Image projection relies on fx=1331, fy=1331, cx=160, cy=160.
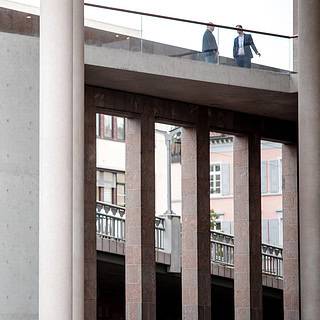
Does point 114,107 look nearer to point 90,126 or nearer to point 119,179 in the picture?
point 90,126

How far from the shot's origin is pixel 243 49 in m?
30.8

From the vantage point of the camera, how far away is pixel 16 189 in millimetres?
26812

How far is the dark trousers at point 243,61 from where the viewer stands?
30.7 metres

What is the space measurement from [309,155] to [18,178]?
22.9 feet

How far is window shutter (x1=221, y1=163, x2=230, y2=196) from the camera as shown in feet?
195

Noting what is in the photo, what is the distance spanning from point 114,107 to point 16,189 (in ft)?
15.0

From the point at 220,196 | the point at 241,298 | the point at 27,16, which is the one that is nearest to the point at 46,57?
the point at 27,16

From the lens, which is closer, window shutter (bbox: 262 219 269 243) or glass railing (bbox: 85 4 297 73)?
glass railing (bbox: 85 4 297 73)

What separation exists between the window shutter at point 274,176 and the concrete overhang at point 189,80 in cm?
2599

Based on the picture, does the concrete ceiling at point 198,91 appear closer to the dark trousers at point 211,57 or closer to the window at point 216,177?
A: the dark trousers at point 211,57

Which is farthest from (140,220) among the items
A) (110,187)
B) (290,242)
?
(110,187)

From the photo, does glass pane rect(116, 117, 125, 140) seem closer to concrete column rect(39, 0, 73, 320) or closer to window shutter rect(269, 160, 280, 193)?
window shutter rect(269, 160, 280, 193)

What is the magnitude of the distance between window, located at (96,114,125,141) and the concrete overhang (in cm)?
1939

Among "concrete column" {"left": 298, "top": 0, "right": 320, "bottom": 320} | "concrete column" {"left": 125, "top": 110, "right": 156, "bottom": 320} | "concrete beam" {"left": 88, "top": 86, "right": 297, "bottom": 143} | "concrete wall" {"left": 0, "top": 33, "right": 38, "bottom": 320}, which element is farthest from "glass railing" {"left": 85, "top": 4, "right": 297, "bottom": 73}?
"concrete column" {"left": 125, "top": 110, "right": 156, "bottom": 320}
